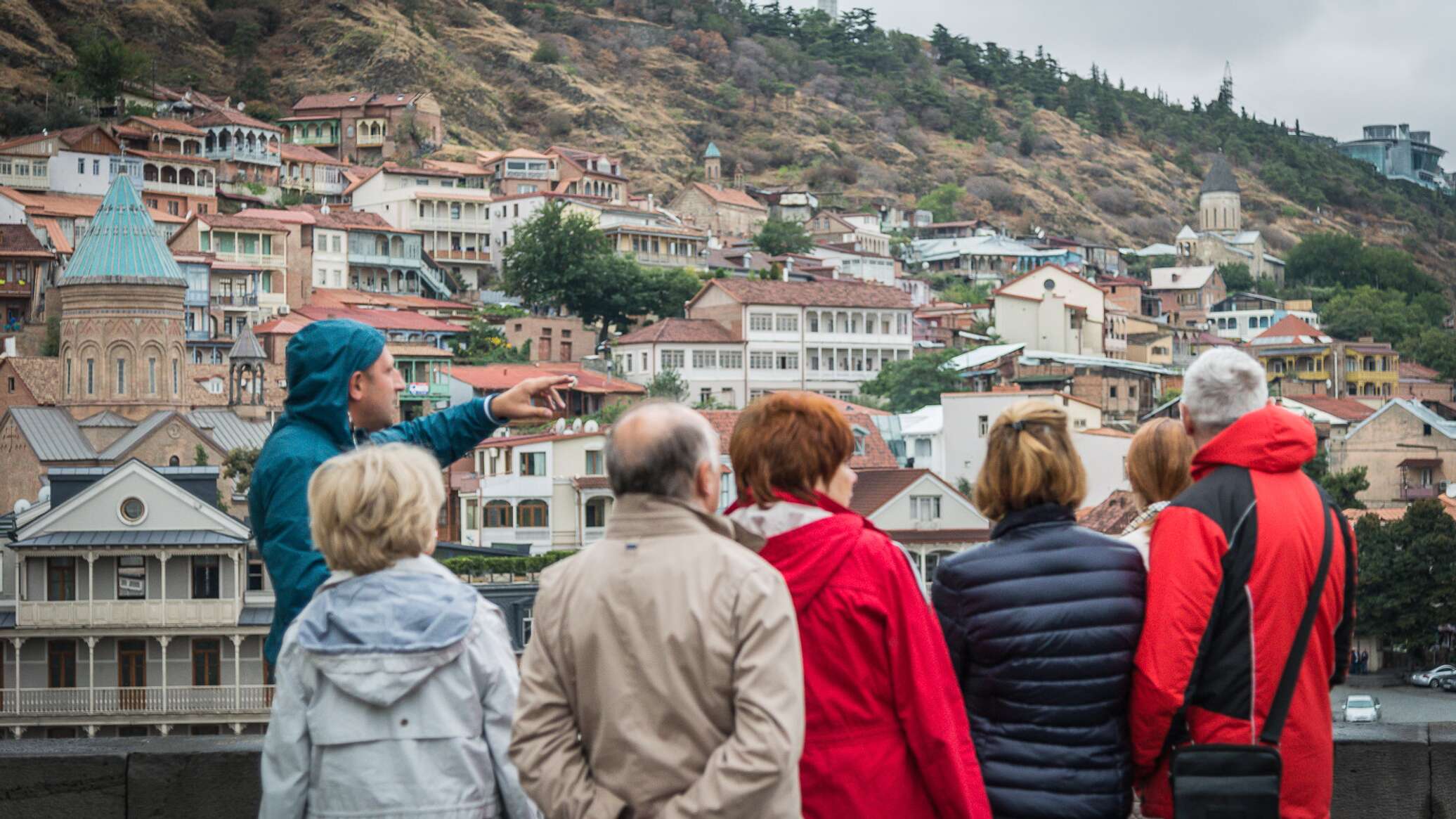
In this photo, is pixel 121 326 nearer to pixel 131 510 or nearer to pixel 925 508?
pixel 131 510

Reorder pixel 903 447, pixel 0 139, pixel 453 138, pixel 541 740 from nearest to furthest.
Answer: pixel 541 740 < pixel 903 447 < pixel 0 139 < pixel 453 138

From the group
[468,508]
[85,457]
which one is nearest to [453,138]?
[85,457]

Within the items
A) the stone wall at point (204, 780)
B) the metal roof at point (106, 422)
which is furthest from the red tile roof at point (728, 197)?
the stone wall at point (204, 780)

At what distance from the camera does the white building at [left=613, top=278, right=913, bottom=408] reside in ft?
181

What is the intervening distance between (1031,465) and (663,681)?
1.05 metres

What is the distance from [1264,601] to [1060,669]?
1.43ft

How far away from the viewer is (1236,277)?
100188 millimetres

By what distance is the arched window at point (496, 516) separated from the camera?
41.4 meters

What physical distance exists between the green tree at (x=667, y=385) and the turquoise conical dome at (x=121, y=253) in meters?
15.3

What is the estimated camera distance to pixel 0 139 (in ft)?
247

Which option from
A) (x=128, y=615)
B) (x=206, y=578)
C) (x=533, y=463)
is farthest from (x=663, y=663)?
(x=533, y=463)

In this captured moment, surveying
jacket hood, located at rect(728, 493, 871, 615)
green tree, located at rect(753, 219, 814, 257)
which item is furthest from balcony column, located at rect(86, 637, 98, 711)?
green tree, located at rect(753, 219, 814, 257)

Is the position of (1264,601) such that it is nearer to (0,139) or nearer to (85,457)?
(85,457)

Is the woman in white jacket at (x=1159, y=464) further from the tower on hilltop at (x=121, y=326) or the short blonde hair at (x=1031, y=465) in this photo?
the tower on hilltop at (x=121, y=326)
